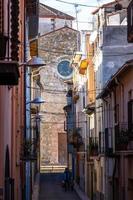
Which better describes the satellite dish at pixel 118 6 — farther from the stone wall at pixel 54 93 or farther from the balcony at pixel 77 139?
the stone wall at pixel 54 93

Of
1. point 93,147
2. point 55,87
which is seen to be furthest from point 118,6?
point 55,87

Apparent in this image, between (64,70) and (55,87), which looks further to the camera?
(55,87)

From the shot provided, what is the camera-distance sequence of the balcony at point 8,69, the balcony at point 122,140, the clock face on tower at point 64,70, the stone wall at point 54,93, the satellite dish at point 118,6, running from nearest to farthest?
the balcony at point 8,69 → the balcony at point 122,140 → the satellite dish at point 118,6 → the stone wall at point 54,93 → the clock face on tower at point 64,70

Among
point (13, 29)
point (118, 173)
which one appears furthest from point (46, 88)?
point (13, 29)

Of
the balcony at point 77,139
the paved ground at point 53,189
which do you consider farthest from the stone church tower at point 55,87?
the balcony at point 77,139

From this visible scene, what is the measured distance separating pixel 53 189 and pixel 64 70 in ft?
85.6

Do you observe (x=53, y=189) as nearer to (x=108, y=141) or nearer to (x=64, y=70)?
(x=108, y=141)

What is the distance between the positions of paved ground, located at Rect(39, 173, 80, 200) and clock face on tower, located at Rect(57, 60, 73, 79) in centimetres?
1554

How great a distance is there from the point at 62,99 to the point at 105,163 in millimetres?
44436

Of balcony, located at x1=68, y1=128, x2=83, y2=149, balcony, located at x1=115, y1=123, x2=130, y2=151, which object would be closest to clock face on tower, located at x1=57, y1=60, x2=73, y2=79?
balcony, located at x1=68, y1=128, x2=83, y2=149

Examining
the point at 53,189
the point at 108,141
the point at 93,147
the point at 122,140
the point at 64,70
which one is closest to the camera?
the point at 122,140

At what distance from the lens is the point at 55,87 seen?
2982 inches

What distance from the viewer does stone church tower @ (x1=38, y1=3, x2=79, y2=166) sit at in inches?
2874

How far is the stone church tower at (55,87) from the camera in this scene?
7300 cm
